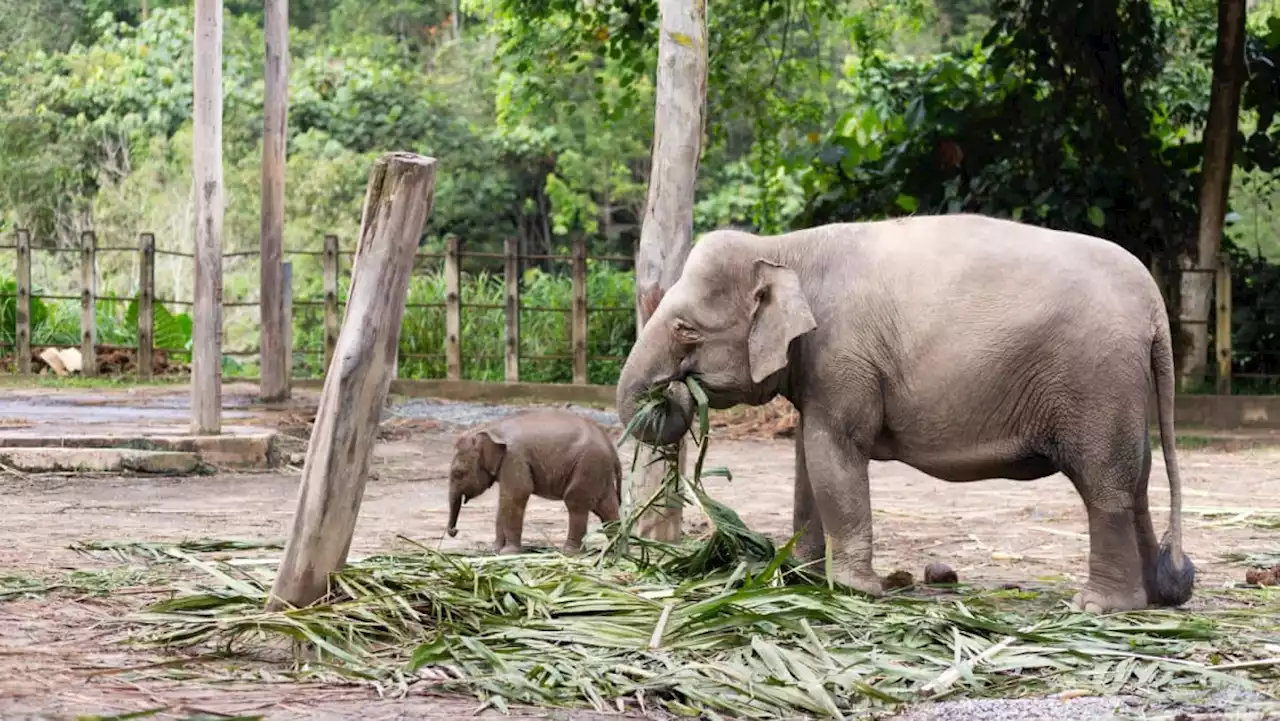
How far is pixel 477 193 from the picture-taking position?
28297 mm

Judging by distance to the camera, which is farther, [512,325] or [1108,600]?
[512,325]

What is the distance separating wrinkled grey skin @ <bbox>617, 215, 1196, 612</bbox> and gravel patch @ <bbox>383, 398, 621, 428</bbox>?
29.4ft

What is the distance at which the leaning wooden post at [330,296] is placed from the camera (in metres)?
18.6

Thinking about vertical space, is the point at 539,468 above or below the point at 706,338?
below

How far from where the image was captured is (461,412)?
1678cm

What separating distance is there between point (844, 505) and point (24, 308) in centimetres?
1602

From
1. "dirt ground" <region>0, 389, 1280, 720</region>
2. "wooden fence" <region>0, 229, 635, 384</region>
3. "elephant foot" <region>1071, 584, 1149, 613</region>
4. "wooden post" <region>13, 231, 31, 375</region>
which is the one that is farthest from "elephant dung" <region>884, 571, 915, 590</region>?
"wooden post" <region>13, 231, 31, 375</region>

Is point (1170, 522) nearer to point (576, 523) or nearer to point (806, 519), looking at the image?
point (806, 519)

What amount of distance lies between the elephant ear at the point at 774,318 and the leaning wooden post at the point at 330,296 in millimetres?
12667

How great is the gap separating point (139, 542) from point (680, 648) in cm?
307

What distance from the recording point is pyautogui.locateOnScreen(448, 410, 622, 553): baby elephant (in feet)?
25.0

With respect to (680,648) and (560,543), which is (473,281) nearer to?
(560,543)

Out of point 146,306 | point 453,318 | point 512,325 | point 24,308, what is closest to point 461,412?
point 512,325

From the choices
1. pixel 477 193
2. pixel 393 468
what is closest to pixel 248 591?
pixel 393 468
